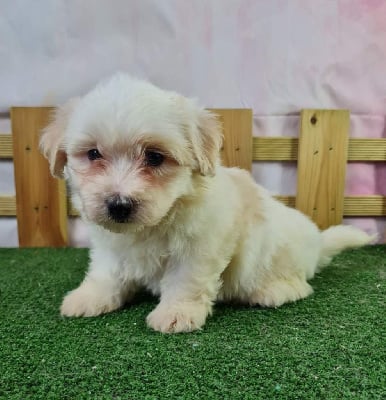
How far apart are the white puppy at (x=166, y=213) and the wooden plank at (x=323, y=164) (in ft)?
3.15

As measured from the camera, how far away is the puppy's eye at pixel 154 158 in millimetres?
1819

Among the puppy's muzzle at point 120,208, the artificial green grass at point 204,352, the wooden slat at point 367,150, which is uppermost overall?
the wooden slat at point 367,150

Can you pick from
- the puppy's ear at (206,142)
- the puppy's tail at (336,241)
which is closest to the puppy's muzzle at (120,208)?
the puppy's ear at (206,142)

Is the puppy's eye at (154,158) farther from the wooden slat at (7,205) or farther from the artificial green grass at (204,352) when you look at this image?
the wooden slat at (7,205)

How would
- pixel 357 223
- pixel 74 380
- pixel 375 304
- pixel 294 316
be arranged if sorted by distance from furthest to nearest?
pixel 357 223
pixel 375 304
pixel 294 316
pixel 74 380

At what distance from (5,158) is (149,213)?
2032 mm

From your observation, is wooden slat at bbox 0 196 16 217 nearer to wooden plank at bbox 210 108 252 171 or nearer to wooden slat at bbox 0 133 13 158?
wooden slat at bbox 0 133 13 158

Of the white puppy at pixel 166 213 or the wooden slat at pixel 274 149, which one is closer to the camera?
the white puppy at pixel 166 213

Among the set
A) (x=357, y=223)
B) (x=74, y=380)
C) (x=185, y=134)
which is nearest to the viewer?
(x=74, y=380)

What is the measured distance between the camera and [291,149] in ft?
11.0

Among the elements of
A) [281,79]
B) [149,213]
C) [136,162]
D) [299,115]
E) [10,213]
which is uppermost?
[281,79]

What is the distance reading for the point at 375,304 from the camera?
2.21 meters

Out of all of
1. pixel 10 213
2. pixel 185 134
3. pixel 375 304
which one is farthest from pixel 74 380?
pixel 10 213

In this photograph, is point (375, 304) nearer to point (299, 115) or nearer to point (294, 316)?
point (294, 316)
